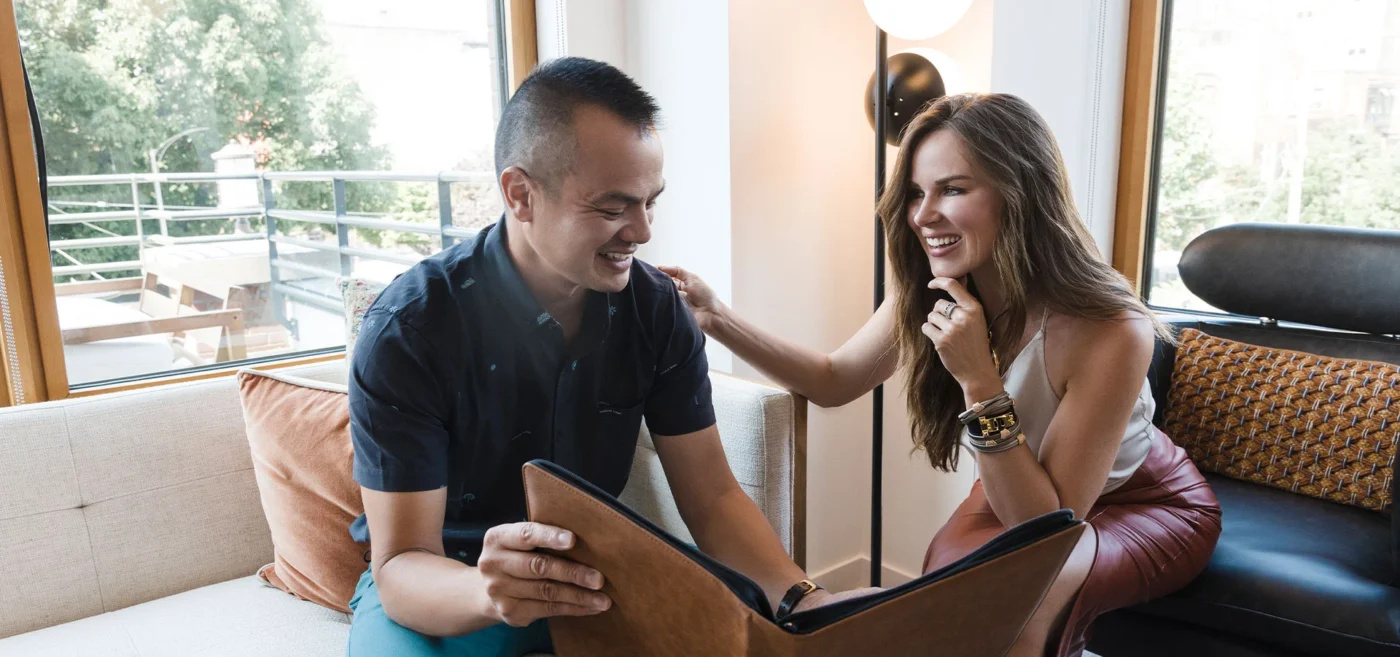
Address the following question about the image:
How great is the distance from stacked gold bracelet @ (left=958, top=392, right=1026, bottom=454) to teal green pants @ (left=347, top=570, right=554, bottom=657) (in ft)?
2.34

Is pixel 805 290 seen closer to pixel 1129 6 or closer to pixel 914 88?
pixel 914 88

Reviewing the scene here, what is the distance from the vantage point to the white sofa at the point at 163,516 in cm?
151

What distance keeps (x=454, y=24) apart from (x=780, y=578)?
1.79m

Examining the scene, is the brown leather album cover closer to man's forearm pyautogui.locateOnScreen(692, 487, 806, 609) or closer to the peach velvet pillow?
man's forearm pyautogui.locateOnScreen(692, 487, 806, 609)

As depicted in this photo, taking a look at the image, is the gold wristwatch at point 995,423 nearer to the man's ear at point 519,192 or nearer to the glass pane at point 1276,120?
the man's ear at point 519,192

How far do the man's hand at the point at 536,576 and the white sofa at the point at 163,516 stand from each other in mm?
662

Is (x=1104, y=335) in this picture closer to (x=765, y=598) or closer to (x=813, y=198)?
(x=765, y=598)

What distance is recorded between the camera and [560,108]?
129cm

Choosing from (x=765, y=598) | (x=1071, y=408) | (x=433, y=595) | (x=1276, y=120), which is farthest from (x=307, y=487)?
(x=1276, y=120)

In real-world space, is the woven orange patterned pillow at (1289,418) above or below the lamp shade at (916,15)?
below

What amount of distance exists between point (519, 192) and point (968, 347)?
0.73 m

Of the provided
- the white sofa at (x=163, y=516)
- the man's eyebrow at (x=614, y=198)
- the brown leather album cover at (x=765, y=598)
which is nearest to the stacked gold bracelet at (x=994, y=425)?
the white sofa at (x=163, y=516)

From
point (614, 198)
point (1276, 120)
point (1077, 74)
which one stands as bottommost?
point (614, 198)

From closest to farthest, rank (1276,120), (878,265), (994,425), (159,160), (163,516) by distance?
1. (994,425)
2. (163,516)
3. (159,160)
4. (878,265)
5. (1276,120)
